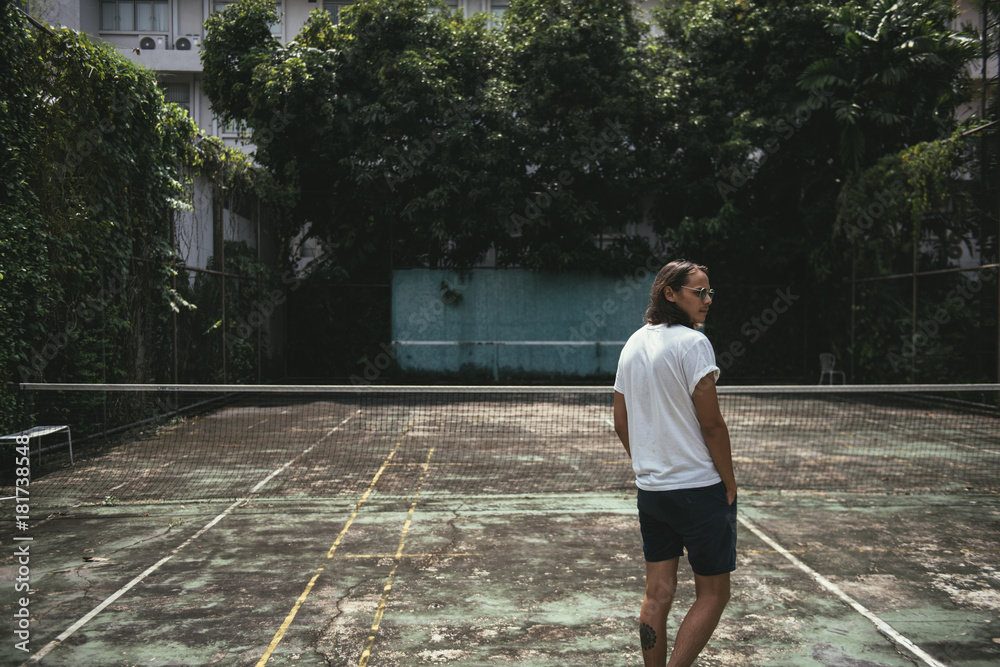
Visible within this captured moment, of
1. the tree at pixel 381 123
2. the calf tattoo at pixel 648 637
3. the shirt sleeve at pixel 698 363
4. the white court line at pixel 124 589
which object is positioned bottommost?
the white court line at pixel 124 589

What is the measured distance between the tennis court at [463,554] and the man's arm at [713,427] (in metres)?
1.19

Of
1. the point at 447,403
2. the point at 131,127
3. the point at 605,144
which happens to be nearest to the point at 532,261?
A: the point at 605,144

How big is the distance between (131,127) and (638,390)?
359 inches

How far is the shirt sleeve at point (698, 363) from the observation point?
2.84 metres

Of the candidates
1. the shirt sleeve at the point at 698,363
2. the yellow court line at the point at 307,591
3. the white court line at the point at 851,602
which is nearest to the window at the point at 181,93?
the yellow court line at the point at 307,591

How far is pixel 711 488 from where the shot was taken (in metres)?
2.91

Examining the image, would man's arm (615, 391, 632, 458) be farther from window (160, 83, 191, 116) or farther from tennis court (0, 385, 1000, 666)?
window (160, 83, 191, 116)

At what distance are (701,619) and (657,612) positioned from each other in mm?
172

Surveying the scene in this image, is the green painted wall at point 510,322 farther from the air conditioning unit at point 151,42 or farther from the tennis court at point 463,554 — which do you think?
the air conditioning unit at point 151,42

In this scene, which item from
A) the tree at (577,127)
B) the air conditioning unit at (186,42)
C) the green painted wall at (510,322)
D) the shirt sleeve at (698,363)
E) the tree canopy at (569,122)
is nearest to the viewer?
the shirt sleeve at (698,363)

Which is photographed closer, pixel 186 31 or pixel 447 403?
pixel 447 403

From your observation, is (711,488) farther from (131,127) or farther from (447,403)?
(447,403)

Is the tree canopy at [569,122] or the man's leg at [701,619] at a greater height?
the tree canopy at [569,122]

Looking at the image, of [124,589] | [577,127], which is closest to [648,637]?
[124,589]
